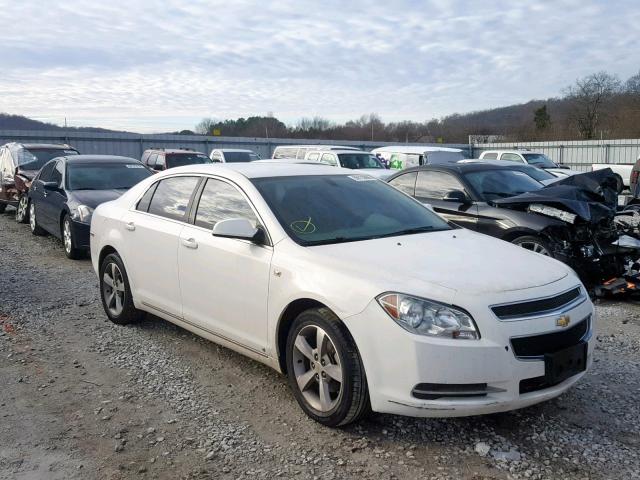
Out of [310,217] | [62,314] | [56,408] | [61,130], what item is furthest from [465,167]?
[61,130]

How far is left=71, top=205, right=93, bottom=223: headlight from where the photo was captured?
30.2 feet

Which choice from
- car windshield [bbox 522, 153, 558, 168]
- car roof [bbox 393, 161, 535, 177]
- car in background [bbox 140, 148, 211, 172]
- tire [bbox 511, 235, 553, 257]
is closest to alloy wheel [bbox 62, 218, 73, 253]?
car roof [bbox 393, 161, 535, 177]

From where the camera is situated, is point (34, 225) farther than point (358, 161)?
No

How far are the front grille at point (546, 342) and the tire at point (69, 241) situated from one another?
7651 millimetres

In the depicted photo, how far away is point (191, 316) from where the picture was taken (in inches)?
189

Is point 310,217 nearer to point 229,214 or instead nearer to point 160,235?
point 229,214

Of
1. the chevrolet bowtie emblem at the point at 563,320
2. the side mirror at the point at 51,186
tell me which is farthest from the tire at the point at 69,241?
the chevrolet bowtie emblem at the point at 563,320

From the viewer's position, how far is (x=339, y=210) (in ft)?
14.8

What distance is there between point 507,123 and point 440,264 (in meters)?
70.0

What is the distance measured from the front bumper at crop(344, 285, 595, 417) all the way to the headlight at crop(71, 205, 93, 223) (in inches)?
272

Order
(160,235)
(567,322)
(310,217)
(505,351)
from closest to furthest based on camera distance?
(505,351), (567,322), (310,217), (160,235)

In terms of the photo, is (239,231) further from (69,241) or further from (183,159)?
(183,159)

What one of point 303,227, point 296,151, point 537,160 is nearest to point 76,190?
point 303,227

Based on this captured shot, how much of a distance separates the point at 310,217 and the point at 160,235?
1.49m
